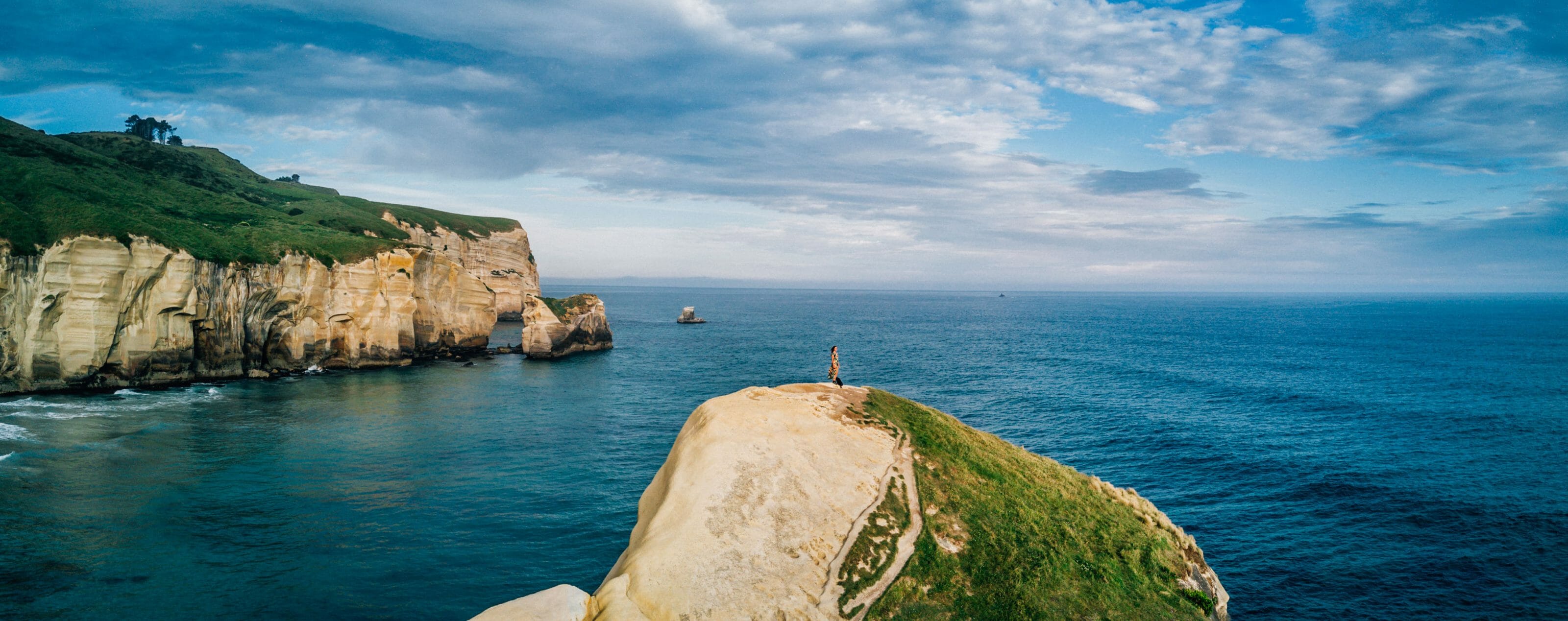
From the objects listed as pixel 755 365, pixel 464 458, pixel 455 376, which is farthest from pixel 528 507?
pixel 755 365

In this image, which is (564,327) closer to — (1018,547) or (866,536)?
(866,536)

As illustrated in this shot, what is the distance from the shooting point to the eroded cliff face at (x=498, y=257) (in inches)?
4099

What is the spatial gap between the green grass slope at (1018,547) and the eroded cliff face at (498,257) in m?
91.1

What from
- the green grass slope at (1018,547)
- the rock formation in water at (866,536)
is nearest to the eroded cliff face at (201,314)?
the rock formation in water at (866,536)

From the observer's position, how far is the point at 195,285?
54.3 m

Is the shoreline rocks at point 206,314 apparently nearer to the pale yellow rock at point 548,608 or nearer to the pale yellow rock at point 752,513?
the pale yellow rock at point 752,513

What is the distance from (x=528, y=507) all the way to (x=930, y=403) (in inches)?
1444

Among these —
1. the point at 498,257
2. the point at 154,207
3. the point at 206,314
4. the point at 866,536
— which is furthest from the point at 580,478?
the point at 498,257

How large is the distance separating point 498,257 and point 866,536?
109 m

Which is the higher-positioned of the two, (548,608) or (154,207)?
(154,207)

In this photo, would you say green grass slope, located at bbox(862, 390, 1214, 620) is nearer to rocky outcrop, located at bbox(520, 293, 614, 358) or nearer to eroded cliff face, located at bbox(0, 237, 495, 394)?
eroded cliff face, located at bbox(0, 237, 495, 394)

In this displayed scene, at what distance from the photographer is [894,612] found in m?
17.7

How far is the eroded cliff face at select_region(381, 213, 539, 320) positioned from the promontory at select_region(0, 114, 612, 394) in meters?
8.05

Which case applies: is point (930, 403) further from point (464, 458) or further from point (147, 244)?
point (147, 244)
